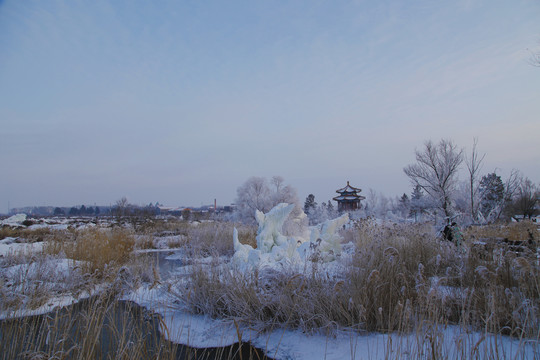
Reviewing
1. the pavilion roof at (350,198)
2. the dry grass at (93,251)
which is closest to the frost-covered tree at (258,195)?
the pavilion roof at (350,198)

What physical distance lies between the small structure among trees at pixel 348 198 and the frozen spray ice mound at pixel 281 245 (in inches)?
1167

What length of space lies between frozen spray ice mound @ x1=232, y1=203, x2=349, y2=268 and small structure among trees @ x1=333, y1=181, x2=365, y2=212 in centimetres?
2963

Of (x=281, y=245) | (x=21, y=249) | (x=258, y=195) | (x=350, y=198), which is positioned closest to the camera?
(x=21, y=249)

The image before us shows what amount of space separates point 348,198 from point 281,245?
30.9 m

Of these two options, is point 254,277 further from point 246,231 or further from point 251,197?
point 251,197

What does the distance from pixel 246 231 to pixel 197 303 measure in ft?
38.0

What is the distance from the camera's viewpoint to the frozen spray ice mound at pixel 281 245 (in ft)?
24.1

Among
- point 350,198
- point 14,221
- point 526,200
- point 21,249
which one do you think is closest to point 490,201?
point 526,200

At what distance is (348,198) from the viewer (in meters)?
38.3

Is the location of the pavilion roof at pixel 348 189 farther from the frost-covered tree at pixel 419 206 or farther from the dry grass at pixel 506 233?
the dry grass at pixel 506 233

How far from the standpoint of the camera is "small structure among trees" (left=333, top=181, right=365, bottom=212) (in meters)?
38.3

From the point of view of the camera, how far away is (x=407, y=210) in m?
51.8

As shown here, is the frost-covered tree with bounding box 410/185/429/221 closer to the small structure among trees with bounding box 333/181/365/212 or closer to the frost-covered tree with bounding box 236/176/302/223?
the small structure among trees with bounding box 333/181/365/212

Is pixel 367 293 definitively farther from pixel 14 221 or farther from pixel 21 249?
pixel 14 221
